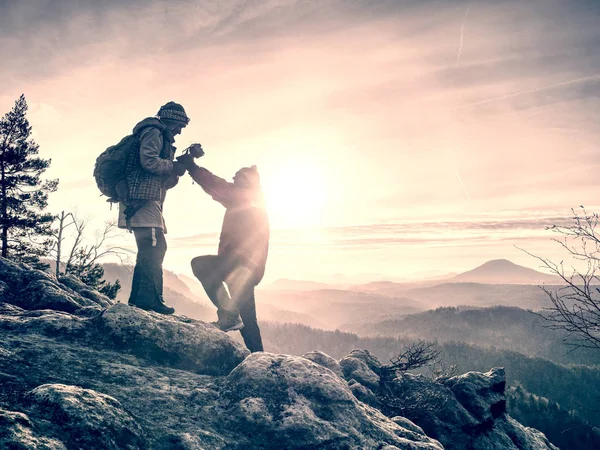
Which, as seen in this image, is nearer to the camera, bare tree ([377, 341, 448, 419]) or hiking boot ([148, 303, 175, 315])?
hiking boot ([148, 303, 175, 315])

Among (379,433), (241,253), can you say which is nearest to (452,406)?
(379,433)

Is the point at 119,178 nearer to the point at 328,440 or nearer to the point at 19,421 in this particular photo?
the point at 19,421

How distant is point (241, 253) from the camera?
7281mm

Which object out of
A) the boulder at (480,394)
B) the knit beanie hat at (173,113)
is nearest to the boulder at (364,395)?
the boulder at (480,394)

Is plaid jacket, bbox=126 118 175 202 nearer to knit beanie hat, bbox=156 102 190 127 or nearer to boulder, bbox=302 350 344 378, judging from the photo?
knit beanie hat, bbox=156 102 190 127

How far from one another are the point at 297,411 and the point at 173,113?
549 centimetres

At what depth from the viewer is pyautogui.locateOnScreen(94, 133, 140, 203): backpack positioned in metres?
6.50

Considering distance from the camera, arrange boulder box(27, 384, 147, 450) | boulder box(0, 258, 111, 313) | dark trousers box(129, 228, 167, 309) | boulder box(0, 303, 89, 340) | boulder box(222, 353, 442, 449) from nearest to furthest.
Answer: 1. boulder box(27, 384, 147, 450)
2. boulder box(222, 353, 442, 449)
3. boulder box(0, 303, 89, 340)
4. dark trousers box(129, 228, 167, 309)
5. boulder box(0, 258, 111, 313)

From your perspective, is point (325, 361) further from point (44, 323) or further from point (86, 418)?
point (86, 418)

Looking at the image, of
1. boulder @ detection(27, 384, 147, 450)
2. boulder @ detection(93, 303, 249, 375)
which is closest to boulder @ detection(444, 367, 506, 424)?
boulder @ detection(93, 303, 249, 375)

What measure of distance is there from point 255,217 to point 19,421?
5031 mm

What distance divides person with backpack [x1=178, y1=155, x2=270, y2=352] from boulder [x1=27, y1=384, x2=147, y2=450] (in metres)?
3.61

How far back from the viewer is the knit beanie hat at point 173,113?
701 cm

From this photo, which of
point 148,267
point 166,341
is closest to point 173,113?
point 148,267
